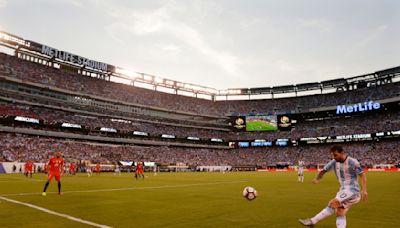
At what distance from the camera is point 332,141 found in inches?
3287

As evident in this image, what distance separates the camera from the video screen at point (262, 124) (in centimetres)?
8731

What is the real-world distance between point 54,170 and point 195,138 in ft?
242

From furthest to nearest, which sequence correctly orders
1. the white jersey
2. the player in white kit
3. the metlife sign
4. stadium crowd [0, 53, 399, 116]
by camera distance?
1. the metlife sign
2. stadium crowd [0, 53, 399, 116]
3. the white jersey
4. the player in white kit

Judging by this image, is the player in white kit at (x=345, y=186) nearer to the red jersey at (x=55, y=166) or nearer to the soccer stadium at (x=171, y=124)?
the red jersey at (x=55, y=166)

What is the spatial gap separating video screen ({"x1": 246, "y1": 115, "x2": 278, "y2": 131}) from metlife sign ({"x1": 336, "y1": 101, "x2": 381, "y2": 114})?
56.7 ft

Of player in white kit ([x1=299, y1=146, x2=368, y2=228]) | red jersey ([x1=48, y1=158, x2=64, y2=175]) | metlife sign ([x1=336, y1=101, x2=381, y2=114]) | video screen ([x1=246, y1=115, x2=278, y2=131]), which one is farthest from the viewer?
video screen ([x1=246, y1=115, x2=278, y2=131])

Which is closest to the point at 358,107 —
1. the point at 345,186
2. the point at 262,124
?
the point at 262,124

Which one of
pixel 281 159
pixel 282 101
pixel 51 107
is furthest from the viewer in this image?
pixel 282 101

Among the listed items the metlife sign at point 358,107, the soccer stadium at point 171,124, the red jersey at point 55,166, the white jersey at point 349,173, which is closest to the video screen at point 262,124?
the soccer stadium at point 171,124

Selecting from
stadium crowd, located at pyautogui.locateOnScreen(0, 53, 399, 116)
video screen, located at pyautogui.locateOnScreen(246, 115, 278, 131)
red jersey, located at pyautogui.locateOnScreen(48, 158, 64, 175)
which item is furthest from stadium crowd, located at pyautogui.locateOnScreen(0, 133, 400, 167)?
red jersey, located at pyautogui.locateOnScreen(48, 158, 64, 175)

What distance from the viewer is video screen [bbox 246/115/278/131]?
87312mm

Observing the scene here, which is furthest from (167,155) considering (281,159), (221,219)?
(221,219)

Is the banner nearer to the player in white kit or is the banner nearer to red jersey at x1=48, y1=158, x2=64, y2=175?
red jersey at x1=48, y1=158, x2=64, y2=175

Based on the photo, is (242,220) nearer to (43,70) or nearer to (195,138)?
(43,70)
